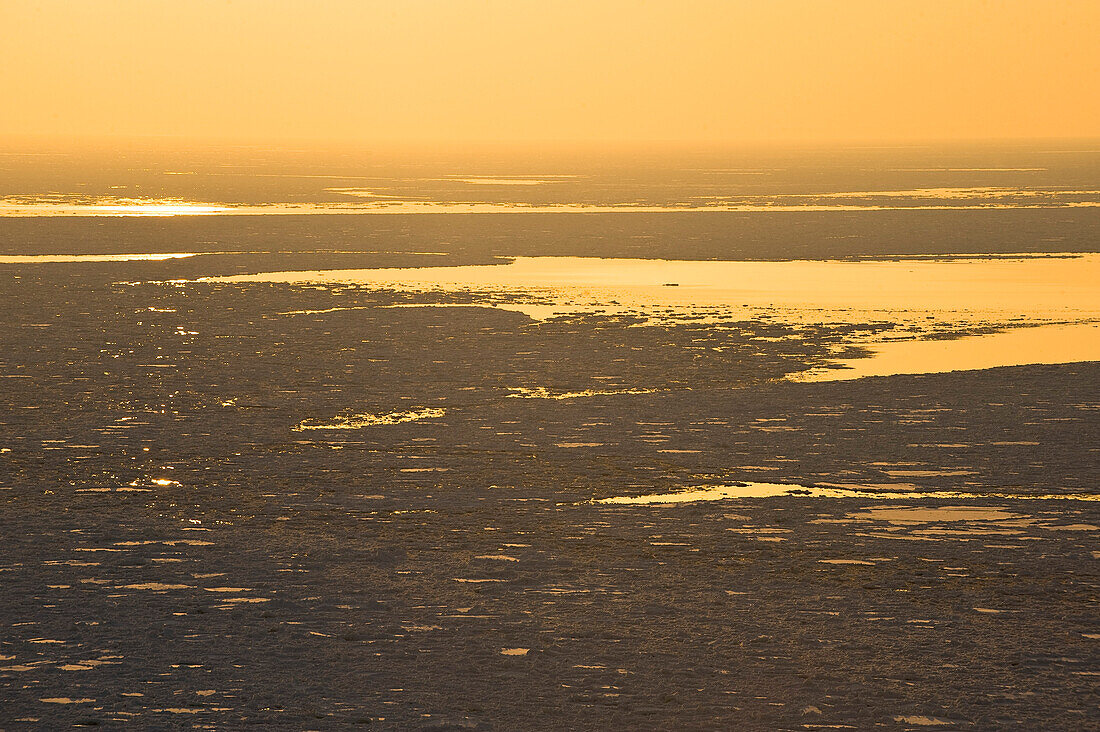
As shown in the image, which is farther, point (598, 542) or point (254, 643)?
point (598, 542)

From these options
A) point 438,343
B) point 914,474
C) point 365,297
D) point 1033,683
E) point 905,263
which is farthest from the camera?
point 905,263

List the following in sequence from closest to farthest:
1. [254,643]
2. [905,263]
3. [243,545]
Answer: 1. [254,643]
2. [243,545]
3. [905,263]

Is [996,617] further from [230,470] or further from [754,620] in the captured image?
[230,470]

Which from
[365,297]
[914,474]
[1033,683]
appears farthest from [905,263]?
[1033,683]

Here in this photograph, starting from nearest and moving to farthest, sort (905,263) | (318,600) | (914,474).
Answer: (318,600) → (914,474) → (905,263)

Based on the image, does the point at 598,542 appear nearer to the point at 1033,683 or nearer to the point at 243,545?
the point at 243,545

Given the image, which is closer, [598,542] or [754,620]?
[754,620]

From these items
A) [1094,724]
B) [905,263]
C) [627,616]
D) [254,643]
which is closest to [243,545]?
[254,643]

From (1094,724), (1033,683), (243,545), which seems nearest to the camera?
(1094,724)
